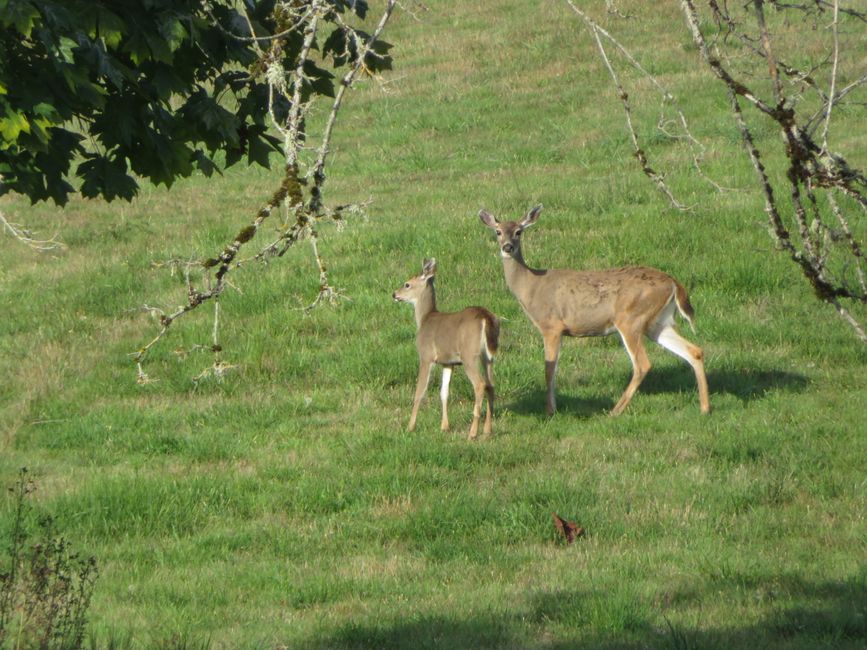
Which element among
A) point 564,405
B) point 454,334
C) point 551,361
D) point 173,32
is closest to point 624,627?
point 173,32

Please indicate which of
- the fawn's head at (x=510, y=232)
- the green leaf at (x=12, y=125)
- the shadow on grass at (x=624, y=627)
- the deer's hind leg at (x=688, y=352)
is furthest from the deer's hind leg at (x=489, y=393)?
the green leaf at (x=12, y=125)

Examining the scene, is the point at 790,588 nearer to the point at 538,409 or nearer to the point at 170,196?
the point at 538,409

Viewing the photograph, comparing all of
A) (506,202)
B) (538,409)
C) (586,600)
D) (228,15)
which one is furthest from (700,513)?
(506,202)

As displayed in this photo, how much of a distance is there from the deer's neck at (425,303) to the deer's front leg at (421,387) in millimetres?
778

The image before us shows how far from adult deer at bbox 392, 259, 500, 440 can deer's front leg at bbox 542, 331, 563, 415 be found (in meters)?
0.54

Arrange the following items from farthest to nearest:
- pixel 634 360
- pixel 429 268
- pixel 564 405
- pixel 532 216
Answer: pixel 532 216 → pixel 429 268 → pixel 564 405 → pixel 634 360

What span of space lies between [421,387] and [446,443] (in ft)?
2.65

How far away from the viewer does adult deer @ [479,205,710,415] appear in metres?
12.5

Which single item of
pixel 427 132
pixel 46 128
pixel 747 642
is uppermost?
pixel 46 128

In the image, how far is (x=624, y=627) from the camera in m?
7.58

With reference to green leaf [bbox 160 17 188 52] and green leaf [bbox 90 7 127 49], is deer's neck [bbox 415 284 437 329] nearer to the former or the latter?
green leaf [bbox 160 17 188 52]

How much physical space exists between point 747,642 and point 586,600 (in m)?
1.10

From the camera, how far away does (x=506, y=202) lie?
63.0 feet

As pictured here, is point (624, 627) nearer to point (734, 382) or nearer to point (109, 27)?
point (109, 27)
